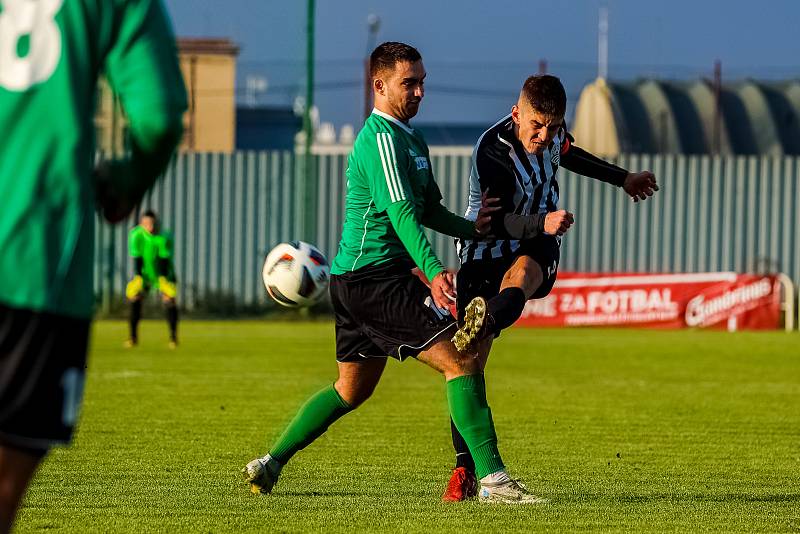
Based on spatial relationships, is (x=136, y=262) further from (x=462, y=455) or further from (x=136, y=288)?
(x=462, y=455)

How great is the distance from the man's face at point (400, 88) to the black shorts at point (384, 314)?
0.72 m

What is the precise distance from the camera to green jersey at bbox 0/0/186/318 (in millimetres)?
3600

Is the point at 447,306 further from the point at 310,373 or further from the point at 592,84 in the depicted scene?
the point at 592,84

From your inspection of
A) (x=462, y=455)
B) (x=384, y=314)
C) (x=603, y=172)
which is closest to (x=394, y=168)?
(x=384, y=314)

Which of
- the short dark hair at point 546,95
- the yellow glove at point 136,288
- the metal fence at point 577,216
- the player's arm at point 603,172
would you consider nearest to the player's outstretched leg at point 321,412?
the short dark hair at point 546,95

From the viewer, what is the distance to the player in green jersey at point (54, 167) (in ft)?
11.8

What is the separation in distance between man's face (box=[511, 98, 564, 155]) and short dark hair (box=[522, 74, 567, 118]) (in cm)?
3

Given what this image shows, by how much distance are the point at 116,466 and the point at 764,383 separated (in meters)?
10.4

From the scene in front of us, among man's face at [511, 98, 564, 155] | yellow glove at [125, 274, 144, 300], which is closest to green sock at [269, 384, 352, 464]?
man's face at [511, 98, 564, 155]

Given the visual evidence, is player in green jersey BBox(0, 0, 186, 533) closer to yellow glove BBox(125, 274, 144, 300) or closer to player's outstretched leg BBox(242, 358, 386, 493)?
player's outstretched leg BBox(242, 358, 386, 493)

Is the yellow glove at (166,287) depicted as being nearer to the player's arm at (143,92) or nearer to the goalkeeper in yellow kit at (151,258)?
the goalkeeper in yellow kit at (151,258)

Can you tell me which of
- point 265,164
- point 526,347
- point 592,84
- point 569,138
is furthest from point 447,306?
point 592,84

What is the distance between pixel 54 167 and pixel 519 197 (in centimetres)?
433

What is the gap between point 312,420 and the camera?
24.5 feet
